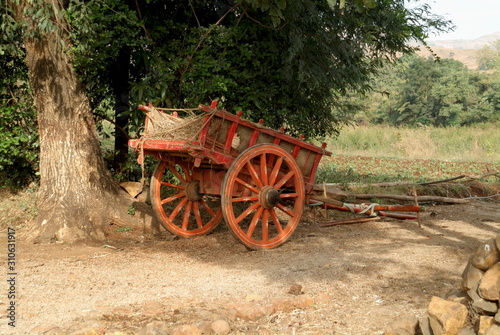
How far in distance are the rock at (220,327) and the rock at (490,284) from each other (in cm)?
175

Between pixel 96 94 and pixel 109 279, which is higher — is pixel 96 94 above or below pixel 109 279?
above

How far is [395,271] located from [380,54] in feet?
18.7

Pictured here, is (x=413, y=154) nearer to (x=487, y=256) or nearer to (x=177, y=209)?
(x=177, y=209)

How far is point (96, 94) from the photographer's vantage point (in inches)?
313

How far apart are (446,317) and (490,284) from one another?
0.36 meters

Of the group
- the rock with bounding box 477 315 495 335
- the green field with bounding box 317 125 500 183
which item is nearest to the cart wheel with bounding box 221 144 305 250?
the rock with bounding box 477 315 495 335

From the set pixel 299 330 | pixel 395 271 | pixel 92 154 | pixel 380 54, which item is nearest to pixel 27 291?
pixel 299 330

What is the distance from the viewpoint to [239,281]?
201 inches

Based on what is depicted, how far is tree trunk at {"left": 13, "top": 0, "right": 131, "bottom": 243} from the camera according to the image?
7.05m

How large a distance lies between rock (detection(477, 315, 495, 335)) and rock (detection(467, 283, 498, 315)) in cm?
4

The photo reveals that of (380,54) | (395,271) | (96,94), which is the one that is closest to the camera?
(395,271)

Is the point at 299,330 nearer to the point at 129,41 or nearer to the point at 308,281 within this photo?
the point at 308,281

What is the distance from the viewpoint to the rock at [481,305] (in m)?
3.35

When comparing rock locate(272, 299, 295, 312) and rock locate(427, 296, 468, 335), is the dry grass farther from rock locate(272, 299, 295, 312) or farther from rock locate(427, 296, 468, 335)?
rock locate(427, 296, 468, 335)
